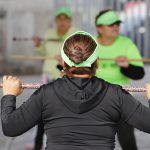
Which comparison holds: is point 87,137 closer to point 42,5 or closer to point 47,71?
point 47,71

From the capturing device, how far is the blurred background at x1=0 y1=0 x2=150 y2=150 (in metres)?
11.4

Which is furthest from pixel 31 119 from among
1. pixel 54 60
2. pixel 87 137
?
pixel 54 60

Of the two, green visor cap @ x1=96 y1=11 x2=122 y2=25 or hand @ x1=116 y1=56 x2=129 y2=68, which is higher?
green visor cap @ x1=96 y1=11 x2=122 y2=25

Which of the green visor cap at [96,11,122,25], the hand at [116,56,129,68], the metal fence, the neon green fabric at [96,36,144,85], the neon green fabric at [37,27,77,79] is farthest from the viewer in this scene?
the metal fence

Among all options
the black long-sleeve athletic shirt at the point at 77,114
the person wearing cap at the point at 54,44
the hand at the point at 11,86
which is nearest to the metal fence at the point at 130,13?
the person wearing cap at the point at 54,44

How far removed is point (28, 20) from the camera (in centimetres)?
1150

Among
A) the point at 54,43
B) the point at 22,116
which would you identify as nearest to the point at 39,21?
the point at 54,43

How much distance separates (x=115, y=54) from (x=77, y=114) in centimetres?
219

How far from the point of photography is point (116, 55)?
5246 millimetres

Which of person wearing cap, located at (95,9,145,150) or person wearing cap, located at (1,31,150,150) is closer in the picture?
person wearing cap, located at (1,31,150,150)

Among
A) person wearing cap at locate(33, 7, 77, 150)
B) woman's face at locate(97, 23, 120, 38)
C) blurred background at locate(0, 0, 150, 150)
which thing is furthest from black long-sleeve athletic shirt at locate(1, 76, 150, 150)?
blurred background at locate(0, 0, 150, 150)

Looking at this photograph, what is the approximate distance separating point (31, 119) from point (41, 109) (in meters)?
0.07

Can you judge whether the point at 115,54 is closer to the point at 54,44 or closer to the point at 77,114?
the point at 54,44

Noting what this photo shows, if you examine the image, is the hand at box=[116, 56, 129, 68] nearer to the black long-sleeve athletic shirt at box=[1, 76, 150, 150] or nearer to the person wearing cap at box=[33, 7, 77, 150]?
the person wearing cap at box=[33, 7, 77, 150]
